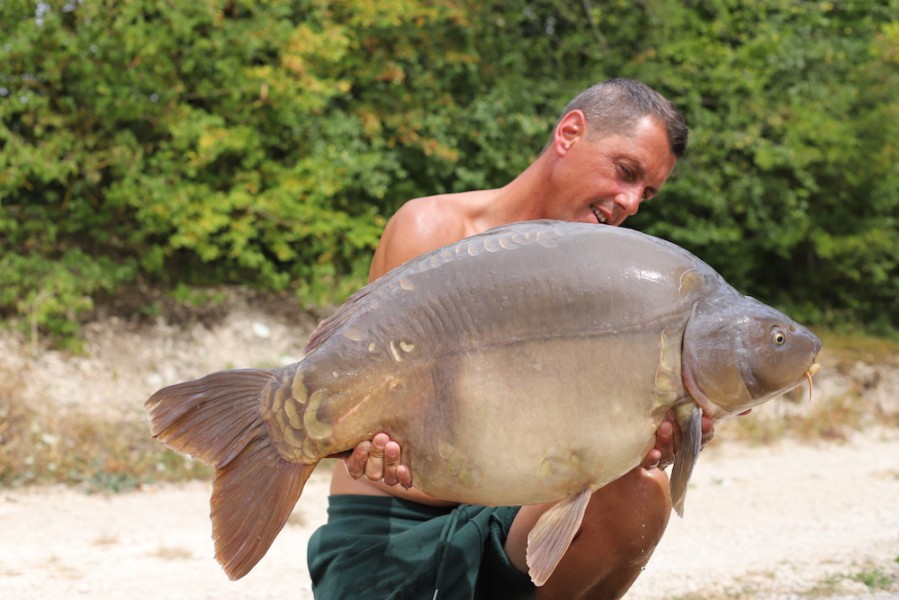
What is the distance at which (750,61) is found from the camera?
10867 mm

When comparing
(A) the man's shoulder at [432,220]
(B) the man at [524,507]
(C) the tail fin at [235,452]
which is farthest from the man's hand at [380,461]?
(A) the man's shoulder at [432,220]

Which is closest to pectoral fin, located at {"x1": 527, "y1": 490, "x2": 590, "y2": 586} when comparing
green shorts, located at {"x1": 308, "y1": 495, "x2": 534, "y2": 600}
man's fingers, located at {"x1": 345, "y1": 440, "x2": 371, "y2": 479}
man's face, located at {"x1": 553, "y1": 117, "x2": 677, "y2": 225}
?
man's fingers, located at {"x1": 345, "y1": 440, "x2": 371, "y2": 479}

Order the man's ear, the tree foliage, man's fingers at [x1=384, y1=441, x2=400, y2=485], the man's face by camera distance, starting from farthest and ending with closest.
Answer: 1. the tree foliage
2. the man's ear
3. the man's face
4. man's fingers at [x1=384, y1=441, x2=400, y2=485]

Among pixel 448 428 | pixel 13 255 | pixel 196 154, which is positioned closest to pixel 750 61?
pixel 196 154

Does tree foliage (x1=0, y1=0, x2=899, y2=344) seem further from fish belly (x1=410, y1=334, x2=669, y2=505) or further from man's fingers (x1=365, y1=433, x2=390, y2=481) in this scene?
fish belly (x1=410, y1=334, x2=669, y2=505)

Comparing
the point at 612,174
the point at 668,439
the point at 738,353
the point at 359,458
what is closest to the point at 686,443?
the point at 668,439

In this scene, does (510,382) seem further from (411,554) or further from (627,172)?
(627,172)

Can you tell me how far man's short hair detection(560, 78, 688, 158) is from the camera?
337cm

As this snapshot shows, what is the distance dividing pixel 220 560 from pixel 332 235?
6.32 meters

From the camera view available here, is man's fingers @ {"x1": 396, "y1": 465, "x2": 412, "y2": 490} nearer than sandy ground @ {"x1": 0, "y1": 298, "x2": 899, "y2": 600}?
Yes

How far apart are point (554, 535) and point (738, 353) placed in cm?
59

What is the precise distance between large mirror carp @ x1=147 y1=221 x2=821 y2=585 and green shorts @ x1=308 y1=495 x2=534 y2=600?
0.74m

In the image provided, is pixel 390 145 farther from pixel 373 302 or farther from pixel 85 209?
pixel 373 302

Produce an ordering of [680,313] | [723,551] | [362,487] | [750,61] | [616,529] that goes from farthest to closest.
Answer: [750,61] → [723,551] → [362,487] → [616,529] → [680,313]
